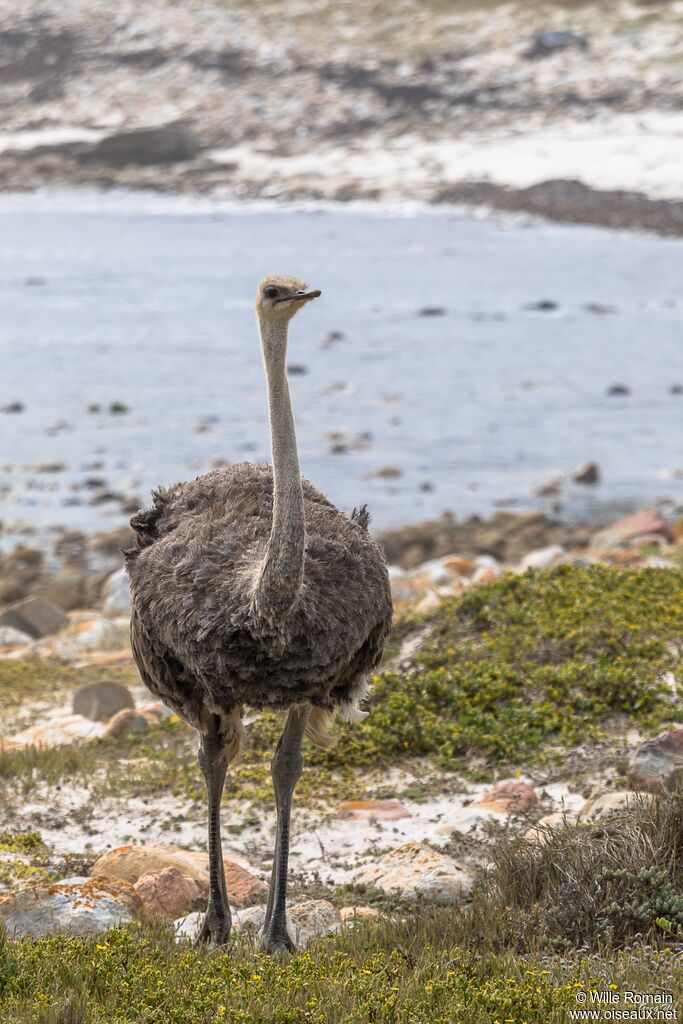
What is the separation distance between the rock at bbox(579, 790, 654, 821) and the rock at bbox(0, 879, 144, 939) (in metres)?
1.92

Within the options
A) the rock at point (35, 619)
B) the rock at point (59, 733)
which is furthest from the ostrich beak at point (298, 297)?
the rock at point (35, 619)

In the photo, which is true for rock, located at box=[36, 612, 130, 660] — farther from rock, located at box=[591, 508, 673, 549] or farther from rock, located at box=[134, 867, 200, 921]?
rock, located at box=[591, 508, 673, 549]

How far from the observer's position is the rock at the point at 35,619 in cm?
1191

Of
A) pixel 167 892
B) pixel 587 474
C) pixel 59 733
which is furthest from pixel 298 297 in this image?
pixel 587 474

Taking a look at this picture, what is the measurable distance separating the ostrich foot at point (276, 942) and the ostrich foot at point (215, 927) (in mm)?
177

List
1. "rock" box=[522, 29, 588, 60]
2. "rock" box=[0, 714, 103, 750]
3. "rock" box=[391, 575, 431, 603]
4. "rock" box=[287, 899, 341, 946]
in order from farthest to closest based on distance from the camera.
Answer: "rock" box=[522, 29, 588, 60] < "rock" box=[391, 575, 431, 603] < "rock" box=[0, 714, 103, 750] < "rock" box=[287, 899, 341, 946]

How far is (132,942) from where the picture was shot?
4.77 m

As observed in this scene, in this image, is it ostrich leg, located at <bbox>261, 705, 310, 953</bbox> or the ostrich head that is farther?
ostrich leg, located at <bbox>261, 705, 310, 953</bbox>

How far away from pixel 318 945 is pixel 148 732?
3362 mm

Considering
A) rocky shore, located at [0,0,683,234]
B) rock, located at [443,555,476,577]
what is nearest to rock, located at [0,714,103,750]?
rock, located at [443,555,476,577]

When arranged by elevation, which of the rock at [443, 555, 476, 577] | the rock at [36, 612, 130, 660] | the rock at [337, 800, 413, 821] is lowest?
the rock at [443, 555, 476, 577]

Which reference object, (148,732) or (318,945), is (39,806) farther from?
(318,945)

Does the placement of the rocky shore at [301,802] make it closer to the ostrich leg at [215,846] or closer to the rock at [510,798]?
the rock at [510,798]

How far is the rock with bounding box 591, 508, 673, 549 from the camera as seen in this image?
561 inches
